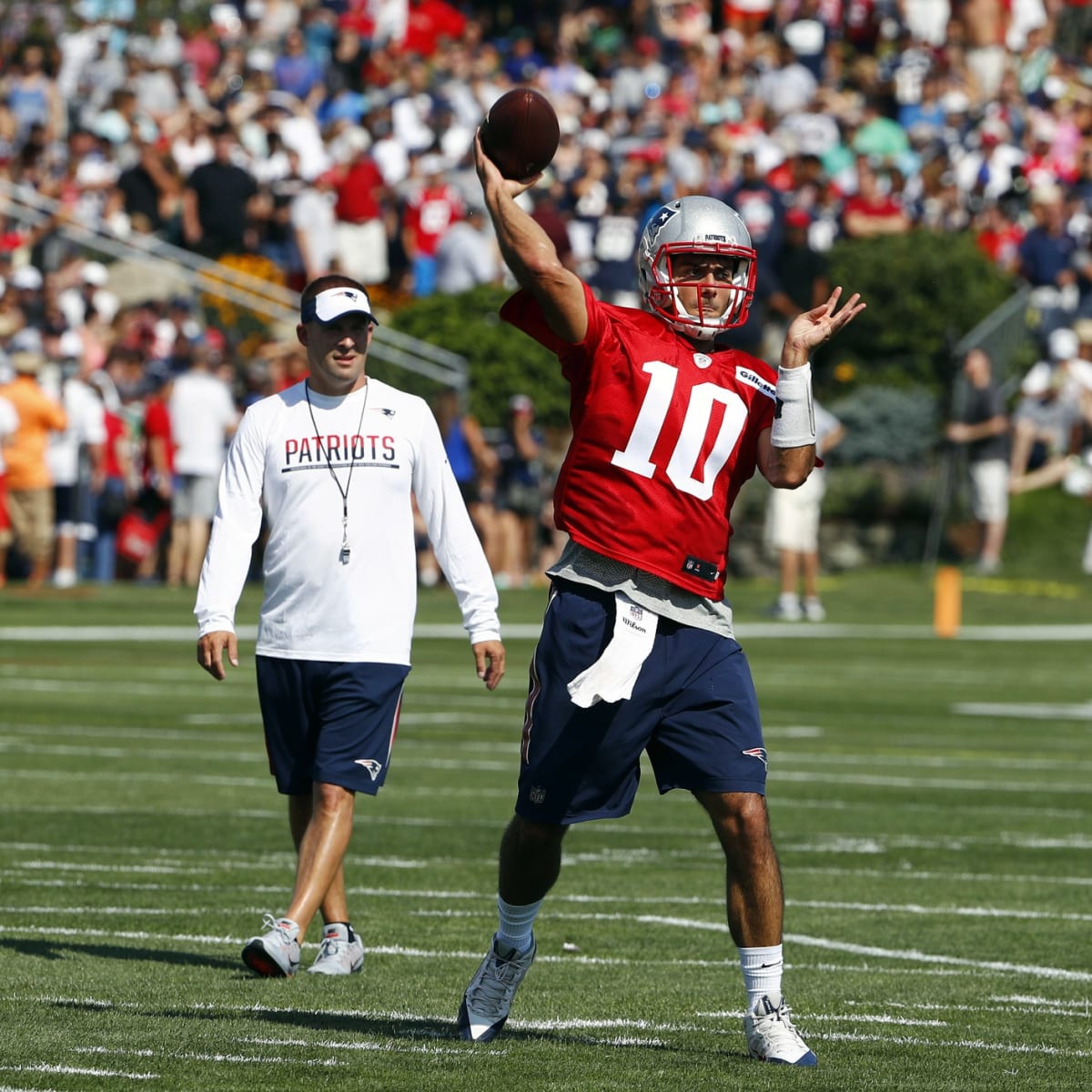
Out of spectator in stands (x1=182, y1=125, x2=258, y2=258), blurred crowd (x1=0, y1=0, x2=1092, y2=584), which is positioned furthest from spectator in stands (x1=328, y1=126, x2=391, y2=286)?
spectator in stands (x1=182, y1=125, x2=258, y2=258)

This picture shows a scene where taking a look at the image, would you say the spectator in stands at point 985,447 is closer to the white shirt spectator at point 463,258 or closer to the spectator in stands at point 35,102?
the white shirt spectator at point 463,258

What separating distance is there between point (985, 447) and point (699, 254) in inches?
792

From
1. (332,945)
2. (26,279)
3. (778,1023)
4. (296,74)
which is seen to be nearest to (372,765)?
(332,945)

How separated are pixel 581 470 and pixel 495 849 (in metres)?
4.43

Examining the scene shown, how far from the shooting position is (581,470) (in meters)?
6.46

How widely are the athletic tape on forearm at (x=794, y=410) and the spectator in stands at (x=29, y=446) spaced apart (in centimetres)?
1803

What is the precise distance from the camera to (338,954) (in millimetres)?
7652

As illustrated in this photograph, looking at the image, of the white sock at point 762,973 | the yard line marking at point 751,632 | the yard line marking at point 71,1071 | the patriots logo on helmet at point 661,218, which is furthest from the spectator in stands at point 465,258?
the yard line marking at point 71,1071

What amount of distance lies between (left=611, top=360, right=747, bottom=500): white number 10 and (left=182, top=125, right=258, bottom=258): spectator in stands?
22157 millimetres

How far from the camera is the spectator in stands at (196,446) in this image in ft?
78.5

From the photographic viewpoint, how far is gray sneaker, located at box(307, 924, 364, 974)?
24.9 ft

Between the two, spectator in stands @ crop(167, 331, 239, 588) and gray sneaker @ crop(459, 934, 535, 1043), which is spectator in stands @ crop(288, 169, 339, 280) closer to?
spectator in stands @ crop(167, 331, 239, 588)

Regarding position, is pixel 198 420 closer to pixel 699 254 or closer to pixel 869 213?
pixel 869 213

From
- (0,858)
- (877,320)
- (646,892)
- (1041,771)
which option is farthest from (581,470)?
(877,320)
